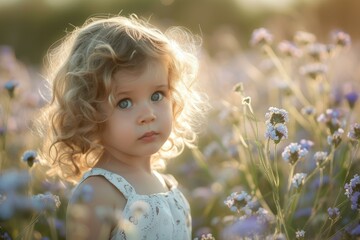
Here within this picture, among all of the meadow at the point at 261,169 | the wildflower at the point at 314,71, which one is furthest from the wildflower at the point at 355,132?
the wildflower at the point at 314,71

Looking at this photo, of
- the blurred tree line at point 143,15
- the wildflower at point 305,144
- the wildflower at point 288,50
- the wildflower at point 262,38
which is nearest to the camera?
the wildflower at point 305,144

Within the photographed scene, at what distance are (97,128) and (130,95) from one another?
0.63 ft

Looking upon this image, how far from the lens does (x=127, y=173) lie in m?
2.26

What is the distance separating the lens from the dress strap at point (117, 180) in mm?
2145

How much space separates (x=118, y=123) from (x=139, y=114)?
0.08 m

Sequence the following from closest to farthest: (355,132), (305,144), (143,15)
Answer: (355,132) → (305,144) → (143,15)

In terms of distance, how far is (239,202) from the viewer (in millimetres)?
2066

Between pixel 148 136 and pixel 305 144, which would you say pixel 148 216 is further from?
pixel 305 144

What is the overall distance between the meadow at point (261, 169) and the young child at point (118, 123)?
0.51 feet

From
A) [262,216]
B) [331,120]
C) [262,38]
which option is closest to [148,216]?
[262,216]

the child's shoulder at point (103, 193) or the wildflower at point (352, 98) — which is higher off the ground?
the wildflower at point (352, 98)

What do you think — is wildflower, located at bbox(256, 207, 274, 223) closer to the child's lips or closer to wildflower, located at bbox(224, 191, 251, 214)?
wildflower, located at bbox(224, 191, 251, 214)

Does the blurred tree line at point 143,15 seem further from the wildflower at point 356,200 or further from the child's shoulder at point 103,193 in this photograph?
the wildflower at point 356,200

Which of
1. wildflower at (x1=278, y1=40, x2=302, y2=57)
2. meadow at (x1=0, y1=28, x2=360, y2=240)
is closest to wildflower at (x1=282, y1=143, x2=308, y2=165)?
meadow at (x1=0, y1=28, x2=360, y2=240)
